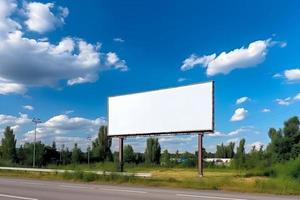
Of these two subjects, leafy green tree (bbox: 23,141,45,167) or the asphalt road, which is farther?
leafy green tree (bbox: 23,141,45,167)

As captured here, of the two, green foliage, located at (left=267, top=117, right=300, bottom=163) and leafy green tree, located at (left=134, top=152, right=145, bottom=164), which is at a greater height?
green foliage, located at (left=267, top=117, right=300, bottom=163)

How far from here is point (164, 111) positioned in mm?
43062

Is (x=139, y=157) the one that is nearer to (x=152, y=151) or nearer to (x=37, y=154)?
(x=152, y=151)

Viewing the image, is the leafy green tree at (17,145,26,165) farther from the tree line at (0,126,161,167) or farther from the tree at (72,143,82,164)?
the tree at (72,143,82,164)

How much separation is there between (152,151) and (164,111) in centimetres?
5793

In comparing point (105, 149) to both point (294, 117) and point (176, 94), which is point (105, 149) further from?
point (176, 94)

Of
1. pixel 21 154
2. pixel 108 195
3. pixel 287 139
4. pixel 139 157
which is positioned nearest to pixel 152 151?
pixel 139 157

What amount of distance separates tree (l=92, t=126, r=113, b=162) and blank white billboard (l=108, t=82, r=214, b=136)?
50.7m

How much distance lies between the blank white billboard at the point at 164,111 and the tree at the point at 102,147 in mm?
50729

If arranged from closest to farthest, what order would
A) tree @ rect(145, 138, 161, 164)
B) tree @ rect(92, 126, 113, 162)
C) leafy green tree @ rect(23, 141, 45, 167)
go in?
leafy green tree @ rect(23, 141, 45, 167) < tree @ rect(92, 126, 113, 162) < tree @ rect(145, 138, 161, 164)

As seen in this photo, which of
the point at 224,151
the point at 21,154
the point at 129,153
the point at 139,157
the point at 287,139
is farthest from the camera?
the point at 224,151

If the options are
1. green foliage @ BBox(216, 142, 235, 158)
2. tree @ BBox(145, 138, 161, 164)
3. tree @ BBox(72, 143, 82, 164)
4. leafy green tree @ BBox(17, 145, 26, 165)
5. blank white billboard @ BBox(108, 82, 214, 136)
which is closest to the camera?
blank white billboard @ BBox(108, 82, 214, 136)

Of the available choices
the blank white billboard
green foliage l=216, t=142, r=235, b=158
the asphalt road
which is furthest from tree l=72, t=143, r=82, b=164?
the asphalt road

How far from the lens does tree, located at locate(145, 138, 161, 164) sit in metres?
99.8
